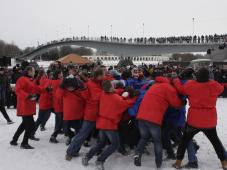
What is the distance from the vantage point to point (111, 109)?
6.72m

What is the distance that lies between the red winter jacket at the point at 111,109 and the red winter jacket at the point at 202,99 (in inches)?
40.6

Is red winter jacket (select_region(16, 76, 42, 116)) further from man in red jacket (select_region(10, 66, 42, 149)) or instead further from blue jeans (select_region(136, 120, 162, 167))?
blue jeans (select_region(136, 120, 162, 167))

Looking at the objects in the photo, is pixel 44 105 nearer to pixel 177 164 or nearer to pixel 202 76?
pixel 177 164

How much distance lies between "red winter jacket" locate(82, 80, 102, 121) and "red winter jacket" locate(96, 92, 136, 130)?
0.35 metres

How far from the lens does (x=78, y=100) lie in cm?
786

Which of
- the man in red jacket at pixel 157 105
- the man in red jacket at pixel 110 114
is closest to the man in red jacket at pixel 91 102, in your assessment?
the man in red jacket at pixel 110 114

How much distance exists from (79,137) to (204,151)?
2732 mm

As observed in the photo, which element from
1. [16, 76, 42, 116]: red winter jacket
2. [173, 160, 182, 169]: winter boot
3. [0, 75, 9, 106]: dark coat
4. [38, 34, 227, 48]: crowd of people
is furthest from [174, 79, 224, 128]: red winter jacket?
[38, 34, 227, 48]: crowd of people

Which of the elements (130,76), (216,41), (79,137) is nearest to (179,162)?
(79,137)

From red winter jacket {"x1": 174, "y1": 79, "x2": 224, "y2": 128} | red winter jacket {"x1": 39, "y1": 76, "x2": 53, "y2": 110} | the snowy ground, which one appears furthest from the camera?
red winter jacket {"x1": 39, "y1": 76, "x2": 53, "y2": 110}

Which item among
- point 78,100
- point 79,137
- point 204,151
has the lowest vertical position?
point 204,151

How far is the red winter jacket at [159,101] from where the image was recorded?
650 cm

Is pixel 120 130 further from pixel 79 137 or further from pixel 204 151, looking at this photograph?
pixel 204 151

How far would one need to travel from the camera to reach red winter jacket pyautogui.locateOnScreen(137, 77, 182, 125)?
256 inches
